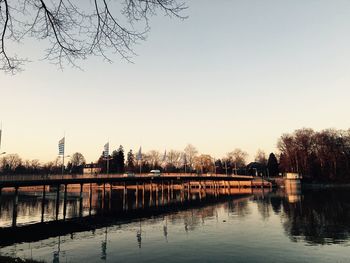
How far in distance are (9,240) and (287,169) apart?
128 meters

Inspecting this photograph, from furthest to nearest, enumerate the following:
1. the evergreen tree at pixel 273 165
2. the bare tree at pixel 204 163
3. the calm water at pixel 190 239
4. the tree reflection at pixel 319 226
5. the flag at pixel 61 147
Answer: the bare tree at pixel 204 163 → the evergreen tree at pixel 273 165 → the flag at pixel 61 147 → the tree reflection at pixel 319 226 → the calm water at pixel 190 239

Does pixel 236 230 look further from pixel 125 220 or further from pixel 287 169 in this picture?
pixel 287 169

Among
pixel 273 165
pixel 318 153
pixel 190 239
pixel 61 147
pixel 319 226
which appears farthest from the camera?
pixel 273 165

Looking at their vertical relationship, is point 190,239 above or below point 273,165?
below

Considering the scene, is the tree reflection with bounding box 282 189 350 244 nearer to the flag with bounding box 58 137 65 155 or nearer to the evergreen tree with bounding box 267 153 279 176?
the flag with bounding box 58 137 65 155

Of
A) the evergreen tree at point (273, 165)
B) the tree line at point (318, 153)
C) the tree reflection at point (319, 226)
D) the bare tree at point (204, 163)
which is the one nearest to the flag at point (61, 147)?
the tree reflection at point (319, 226)

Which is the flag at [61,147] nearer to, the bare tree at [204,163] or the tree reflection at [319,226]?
the tree reflection at [319,226]

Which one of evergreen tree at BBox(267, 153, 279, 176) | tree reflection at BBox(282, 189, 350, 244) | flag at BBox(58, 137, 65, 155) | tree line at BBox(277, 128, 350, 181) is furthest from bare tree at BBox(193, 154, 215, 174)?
tree reflection at BBox(282, 189, 350, 244)

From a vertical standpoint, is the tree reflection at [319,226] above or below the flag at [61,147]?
below

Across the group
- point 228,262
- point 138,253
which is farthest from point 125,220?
point 228,262

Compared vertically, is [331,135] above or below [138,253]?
above

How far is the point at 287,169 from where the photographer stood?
457 feet

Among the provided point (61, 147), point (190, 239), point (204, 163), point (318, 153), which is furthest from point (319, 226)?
point (204, 163)

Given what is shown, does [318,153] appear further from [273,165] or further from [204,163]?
[204,163]
